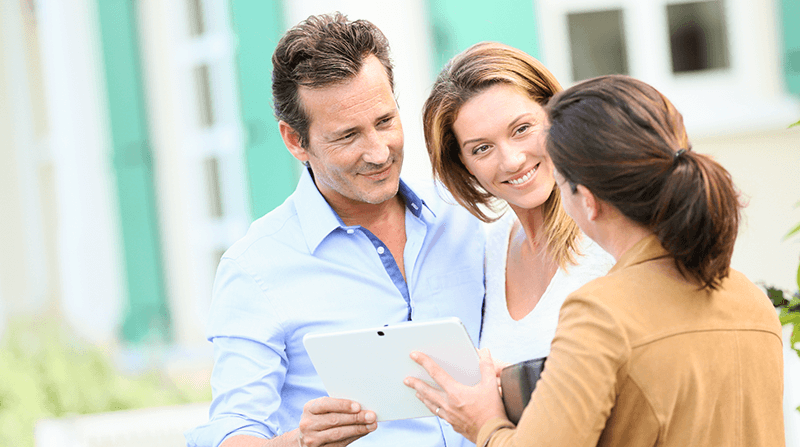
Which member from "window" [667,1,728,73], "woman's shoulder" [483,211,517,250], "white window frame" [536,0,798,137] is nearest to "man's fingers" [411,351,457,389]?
"woman's shoulder" [483,211,517,250]

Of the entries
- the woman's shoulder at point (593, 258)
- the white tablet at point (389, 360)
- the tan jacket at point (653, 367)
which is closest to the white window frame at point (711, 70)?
the woman's shoulder at point (593, 258)

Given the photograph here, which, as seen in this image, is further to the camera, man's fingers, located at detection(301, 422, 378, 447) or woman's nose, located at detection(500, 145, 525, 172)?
woman's nose, located at detection(500, 145, 525, 172)

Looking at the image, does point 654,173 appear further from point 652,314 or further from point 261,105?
point 261,105

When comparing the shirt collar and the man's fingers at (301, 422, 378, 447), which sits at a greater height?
the shirt collar

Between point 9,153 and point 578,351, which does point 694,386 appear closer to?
point 578,351

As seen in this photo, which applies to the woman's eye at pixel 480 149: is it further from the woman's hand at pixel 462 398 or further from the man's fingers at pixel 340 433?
the man's fingers at pixel 340 433

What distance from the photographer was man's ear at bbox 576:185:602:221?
4.36 feet

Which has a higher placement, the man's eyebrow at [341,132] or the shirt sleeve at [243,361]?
the man's eyebrow at [341,132]

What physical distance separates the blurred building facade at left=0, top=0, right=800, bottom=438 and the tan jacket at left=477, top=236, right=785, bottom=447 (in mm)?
2968

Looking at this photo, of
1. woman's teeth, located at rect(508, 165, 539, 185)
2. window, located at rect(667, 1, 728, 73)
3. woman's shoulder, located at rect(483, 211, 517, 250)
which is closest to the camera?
woman's teeth, located at rect(508, 165, 539, 185)

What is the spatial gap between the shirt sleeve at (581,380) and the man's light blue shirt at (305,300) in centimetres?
82

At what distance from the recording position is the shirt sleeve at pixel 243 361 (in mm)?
1905

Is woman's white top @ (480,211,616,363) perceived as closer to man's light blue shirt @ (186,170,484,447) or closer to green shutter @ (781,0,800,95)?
man's light blue shirt @ (186,170,484,447)

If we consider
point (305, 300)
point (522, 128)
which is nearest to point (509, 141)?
point (522, 128)
